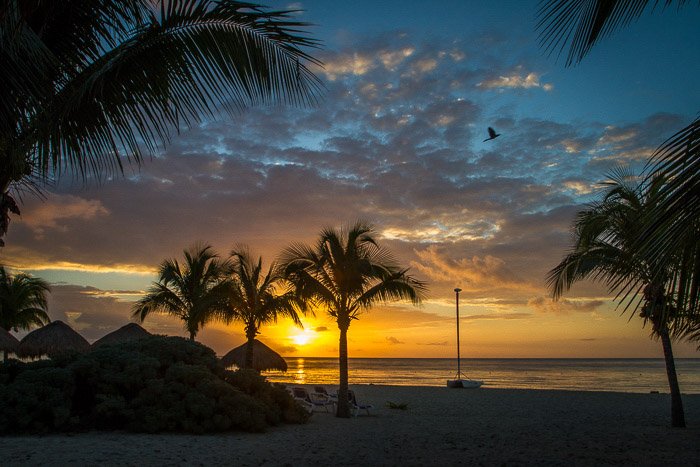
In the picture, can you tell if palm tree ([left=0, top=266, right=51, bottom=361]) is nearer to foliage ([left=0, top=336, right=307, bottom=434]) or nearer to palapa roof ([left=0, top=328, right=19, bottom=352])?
palapa roof ([left=0, top=328, right=19, bottom=352])

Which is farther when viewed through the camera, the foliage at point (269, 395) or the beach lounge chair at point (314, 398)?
the beach lounge chair at point (314, 398)

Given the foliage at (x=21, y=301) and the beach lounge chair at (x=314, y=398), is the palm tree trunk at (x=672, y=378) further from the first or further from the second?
the foliage at (x=21, y=301)

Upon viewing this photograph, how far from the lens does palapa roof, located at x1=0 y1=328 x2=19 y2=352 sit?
23.1 meters

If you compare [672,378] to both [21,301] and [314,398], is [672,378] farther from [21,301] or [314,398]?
[21,301]

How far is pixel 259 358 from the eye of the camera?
2366 cm

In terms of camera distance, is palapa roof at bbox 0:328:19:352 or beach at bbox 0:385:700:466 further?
palapa roof at bbox 0:328:19:352

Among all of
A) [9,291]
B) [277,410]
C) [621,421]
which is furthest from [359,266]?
[9,291]

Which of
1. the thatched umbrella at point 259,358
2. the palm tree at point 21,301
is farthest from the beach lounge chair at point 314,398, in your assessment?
the palm tree at point 21,301

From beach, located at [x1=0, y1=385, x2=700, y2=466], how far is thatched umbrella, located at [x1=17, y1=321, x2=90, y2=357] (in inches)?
501

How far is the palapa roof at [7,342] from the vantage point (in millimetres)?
Result: 23133

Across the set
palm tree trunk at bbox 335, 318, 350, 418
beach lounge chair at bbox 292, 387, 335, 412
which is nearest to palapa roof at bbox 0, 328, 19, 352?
beach lounge chair at bbox 292, 387, 335, 412

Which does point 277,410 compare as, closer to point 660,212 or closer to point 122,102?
point 122,102

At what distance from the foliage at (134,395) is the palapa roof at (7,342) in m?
12.5

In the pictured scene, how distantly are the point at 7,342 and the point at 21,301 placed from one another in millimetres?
10024
